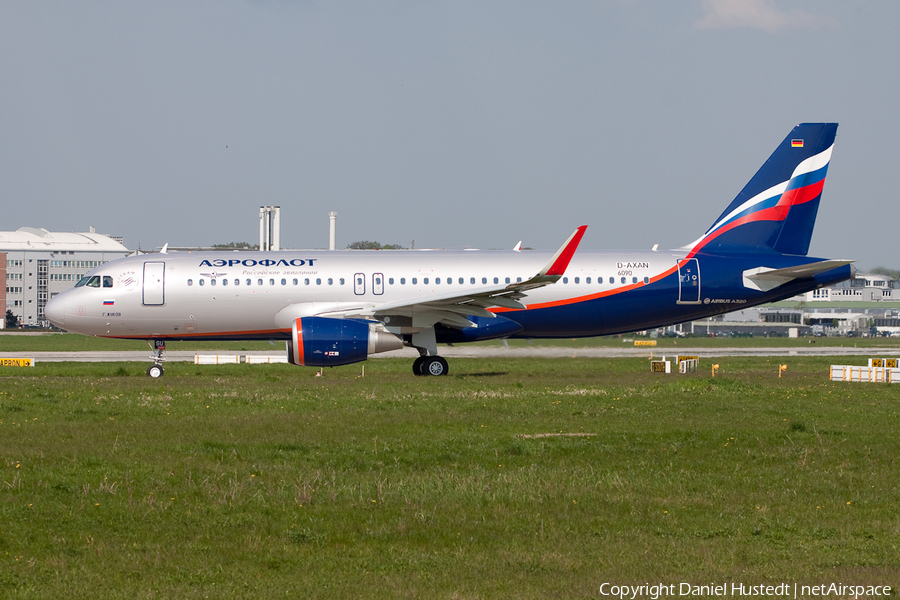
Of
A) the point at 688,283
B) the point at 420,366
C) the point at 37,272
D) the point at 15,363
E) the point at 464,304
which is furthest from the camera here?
the point at 37,272

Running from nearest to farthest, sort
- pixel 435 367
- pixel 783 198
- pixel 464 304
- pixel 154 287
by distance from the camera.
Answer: pixel 464 304, pixel 435 367, pixel 154 287, pixel 783 198

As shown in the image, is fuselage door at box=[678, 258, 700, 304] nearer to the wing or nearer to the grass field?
the wing

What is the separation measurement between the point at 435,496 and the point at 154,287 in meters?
21.3

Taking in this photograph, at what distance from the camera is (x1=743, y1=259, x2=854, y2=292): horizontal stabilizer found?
98.3 feet

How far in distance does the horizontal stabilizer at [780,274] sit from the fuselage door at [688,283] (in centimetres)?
167

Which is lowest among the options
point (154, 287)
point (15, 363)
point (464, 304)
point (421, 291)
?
point (15, 363)

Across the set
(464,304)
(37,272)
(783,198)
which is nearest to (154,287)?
(464,304)

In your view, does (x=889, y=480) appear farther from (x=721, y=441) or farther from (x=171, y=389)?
(x=171, y=389)

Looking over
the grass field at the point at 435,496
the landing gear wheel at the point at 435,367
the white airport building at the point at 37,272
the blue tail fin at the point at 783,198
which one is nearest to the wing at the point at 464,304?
the landing gear wheel at the point at 435,367

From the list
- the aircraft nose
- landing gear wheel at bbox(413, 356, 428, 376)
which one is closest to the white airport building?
the aircraft nose

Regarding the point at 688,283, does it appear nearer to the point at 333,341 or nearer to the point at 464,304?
the point at 464,304

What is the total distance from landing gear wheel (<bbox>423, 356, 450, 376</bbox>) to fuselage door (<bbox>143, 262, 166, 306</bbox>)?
8.87 m

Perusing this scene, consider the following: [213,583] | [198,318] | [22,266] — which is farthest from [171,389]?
[22,266]

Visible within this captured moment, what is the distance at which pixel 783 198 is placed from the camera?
105 ft
